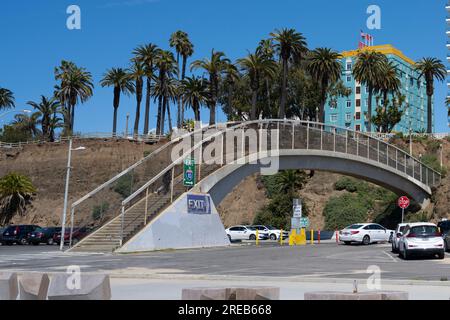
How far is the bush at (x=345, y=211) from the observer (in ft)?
213

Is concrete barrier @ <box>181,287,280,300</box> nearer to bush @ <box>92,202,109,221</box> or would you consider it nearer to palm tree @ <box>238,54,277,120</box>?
bush @ <box>92,202,109,221</box>

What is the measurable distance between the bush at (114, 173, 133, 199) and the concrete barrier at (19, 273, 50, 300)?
26.0m

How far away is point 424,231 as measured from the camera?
2659 centimetres

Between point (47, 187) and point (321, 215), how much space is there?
31.5m

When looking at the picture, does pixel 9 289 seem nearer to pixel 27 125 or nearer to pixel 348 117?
pixel 27 125

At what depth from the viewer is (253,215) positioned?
230 feet

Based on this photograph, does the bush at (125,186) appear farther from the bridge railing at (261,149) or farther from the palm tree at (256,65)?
the palm tree at (256,65)

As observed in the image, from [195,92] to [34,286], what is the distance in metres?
70.6

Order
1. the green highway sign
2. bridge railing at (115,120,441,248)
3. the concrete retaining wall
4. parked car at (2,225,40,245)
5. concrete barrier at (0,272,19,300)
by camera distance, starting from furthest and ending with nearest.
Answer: parked car at (2,225,40,245) < the green highway sign < bridge railing at (115,120,441,248) < the concrete retaining wall < concrete barrier at (0,272,19,300)

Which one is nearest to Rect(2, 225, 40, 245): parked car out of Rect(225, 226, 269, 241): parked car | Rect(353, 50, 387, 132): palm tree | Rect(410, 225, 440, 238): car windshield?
Rect(225, 226, 269, 241): parked car

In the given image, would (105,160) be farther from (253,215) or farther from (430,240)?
(430,240)

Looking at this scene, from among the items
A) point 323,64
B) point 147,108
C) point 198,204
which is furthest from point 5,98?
point 198,204

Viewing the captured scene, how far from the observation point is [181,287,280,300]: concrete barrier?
9.02 m
